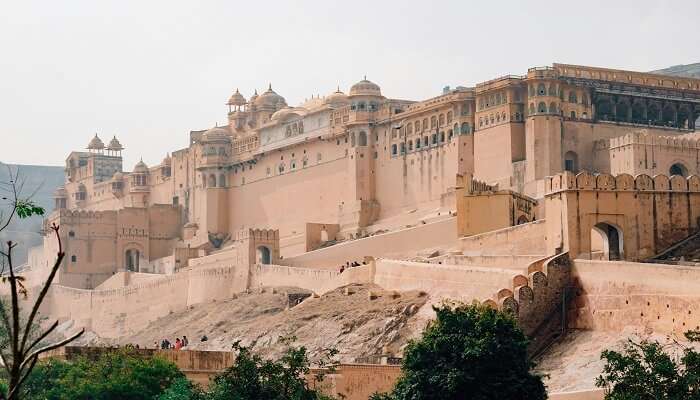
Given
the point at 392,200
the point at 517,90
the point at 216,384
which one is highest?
the point at 517,90

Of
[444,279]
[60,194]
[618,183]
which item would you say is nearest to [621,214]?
[618,183]

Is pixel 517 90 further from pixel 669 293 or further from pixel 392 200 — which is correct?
pixel 669 293

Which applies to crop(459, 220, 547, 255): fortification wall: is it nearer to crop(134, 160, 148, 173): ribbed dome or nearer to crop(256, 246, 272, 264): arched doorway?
crop(256, 246, 272, 264): arched doorway

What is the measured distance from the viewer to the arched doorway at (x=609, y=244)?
100 ft

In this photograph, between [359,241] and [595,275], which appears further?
[359,241]

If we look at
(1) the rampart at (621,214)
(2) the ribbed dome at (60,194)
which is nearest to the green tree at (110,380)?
(1) the rampart at (621,214)

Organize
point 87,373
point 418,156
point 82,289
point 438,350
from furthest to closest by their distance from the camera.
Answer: point 82,289 → point 418,156 → point 87,373 → point 438,350

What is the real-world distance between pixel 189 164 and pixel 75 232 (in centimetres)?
787

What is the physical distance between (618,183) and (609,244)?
4.42 ft

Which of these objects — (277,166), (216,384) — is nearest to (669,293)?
(216,384)

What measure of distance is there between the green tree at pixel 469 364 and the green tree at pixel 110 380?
14.7 ft

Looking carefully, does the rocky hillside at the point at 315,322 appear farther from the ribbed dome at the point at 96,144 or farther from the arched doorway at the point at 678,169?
the ribbed dome at the point at 96,144

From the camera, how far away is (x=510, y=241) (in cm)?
3653

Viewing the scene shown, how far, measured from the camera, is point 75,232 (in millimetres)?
66438
